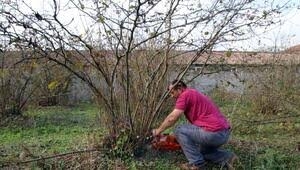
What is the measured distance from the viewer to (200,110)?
7.27 m

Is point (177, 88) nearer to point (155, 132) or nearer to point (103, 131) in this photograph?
point (155, 132)

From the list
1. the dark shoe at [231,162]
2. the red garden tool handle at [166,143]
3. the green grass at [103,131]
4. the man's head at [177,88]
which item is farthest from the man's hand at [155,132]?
the dark shoe at [231,162]

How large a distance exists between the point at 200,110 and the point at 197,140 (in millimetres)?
418

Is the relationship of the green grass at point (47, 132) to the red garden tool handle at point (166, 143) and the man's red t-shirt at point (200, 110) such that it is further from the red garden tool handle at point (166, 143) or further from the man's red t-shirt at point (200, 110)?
the man's red t-shirt at point (200, 110)

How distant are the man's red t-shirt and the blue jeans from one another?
0.08 metres

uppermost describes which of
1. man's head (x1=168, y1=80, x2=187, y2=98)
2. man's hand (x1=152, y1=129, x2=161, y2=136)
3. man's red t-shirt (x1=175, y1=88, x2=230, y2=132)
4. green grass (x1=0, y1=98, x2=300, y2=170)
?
man's head (x1=168, y1=80, x2=187, y2=98)

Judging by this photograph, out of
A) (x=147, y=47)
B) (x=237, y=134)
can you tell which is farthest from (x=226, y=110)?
(x=147, y=47)

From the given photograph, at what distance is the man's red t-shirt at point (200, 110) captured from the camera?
718cm

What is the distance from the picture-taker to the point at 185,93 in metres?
7.21

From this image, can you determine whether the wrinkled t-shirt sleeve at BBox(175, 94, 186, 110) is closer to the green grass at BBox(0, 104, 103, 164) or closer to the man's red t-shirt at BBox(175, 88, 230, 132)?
the man's red t-shirt at BBox(175, 88, 230, 132)

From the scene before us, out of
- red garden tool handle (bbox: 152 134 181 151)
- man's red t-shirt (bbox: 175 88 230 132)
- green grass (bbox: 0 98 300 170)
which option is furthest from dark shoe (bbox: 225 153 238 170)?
red garden tool handle (bbox: 152 134 181 151)

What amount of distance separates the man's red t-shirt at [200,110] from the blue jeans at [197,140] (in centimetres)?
8

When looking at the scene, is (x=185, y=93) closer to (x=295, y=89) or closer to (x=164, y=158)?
(x=164, y=158)

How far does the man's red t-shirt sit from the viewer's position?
718 centimetres
